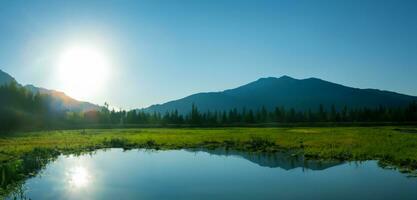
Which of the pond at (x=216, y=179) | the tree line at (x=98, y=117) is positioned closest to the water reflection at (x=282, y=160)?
the pond at (x=216, y=179)

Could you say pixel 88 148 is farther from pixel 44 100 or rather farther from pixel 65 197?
pixel 44 100

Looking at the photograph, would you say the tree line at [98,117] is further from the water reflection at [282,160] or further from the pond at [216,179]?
the water reflection at [282,160]

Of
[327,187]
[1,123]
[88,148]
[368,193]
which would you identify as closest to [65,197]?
[327,187]

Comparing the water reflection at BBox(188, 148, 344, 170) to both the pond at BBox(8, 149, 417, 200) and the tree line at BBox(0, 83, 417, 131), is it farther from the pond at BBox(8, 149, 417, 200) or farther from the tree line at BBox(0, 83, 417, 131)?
the tree line at BBox(0, 83, 417, 131)

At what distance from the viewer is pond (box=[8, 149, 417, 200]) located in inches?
1027

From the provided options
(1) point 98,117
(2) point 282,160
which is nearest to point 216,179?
(2) point 282,160

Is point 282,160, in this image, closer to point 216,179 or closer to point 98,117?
point 216,179

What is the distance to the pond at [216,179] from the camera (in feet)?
85.6

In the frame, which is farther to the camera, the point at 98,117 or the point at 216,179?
the point at 98,117

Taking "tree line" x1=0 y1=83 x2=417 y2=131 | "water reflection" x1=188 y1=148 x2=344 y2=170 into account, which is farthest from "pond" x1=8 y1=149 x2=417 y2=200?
"tree line" x1=0 y1=83 x2=417 y2=131

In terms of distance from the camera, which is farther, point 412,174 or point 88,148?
point 88,148

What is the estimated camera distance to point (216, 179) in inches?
1293

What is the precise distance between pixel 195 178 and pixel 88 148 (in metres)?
31.8

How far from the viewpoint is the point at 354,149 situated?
161 feet
